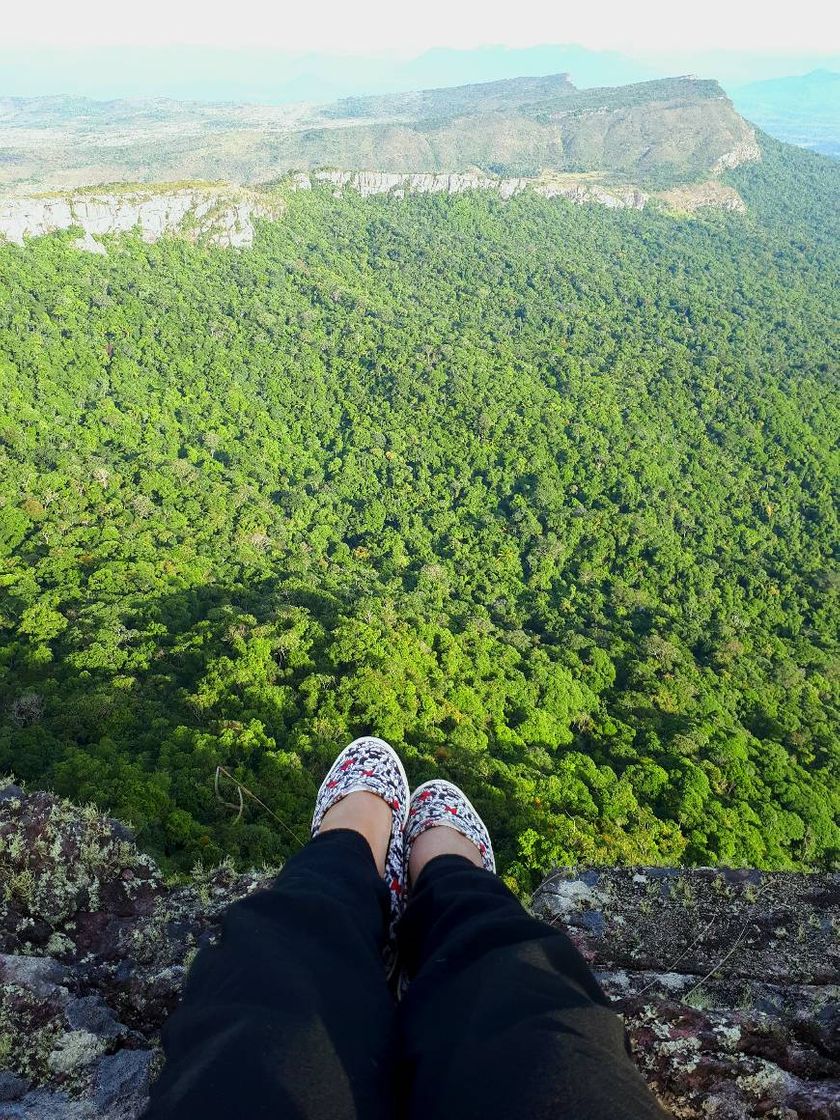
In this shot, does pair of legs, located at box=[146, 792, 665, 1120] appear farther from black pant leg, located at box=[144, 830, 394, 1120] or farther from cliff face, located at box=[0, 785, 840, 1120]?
cliff face, located at box=[0, 785, 840, 1120]

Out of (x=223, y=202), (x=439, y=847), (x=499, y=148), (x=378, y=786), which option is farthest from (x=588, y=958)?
(x=499, y=148)

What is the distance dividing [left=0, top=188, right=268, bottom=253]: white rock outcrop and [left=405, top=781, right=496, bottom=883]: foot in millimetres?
54700

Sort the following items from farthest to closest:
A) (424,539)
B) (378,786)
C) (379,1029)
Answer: (424,539) → (378,786) → (379,1029)

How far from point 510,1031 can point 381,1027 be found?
445 mm

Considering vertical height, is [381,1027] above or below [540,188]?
below

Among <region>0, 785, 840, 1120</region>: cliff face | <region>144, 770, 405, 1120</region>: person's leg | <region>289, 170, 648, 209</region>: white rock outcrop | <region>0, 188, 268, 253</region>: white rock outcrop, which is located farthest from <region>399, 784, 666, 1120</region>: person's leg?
<region>289, 170, 648, 209</region>: white rock outcrop

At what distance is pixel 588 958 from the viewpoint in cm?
364

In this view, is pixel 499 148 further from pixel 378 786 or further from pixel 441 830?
pixel 441 830

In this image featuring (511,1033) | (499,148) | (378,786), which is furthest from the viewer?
(499,148)

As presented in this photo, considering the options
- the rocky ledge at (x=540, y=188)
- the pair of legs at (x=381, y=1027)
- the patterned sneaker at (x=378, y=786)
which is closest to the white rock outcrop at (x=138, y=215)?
the rocky ledge at (x=540, y=188)

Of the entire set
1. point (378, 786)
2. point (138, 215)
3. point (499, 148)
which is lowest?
point (378, 786)

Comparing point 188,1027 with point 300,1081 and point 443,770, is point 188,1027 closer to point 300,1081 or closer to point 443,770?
point 300,1081

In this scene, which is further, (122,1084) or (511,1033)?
(122,1084)

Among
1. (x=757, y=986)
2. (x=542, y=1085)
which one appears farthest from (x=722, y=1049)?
(x=542, y=1085)
